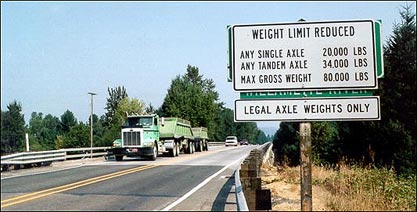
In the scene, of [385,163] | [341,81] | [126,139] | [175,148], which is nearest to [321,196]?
[341,81]

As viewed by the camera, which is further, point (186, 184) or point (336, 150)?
point (336, 150)

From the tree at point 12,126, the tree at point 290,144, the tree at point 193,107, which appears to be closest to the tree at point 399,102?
the tree at point 290,144

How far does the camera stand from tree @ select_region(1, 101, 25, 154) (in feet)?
24.8

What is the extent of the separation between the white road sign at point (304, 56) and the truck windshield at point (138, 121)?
79.9 ft

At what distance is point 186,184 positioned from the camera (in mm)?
15398

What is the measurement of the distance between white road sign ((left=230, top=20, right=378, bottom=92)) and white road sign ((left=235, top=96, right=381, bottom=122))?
0.22 meters

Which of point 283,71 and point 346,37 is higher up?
point 346,37

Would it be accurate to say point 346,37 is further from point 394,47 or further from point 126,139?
point 126,139

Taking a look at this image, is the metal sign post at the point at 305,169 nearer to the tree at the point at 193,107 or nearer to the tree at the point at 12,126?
the tree at the point at 12,126

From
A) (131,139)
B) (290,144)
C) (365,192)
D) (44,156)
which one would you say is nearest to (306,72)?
(365,192)

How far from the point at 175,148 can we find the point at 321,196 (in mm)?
26491

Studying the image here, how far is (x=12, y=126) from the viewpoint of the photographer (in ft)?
24.8

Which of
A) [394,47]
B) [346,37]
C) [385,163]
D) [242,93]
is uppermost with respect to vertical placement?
[394,47]

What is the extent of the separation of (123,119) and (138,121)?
33.2 metres
